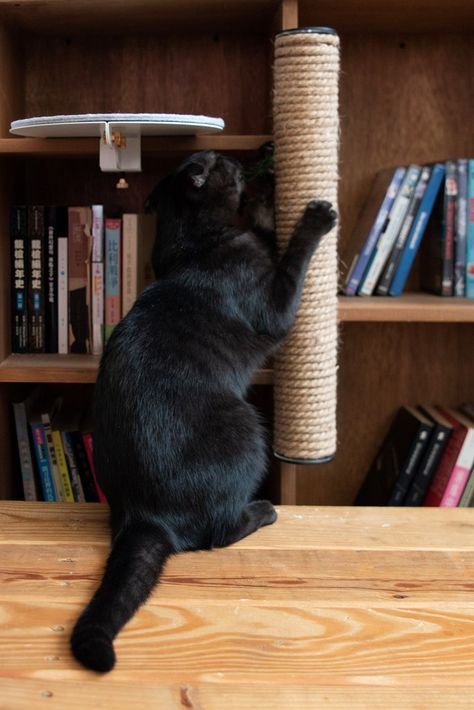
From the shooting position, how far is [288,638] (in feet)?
3.32

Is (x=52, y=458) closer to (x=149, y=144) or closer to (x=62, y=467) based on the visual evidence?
(x=62, y=467)

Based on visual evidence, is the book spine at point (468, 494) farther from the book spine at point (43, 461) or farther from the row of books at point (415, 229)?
the book spine at point (43, 461)

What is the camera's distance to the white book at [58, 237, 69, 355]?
165cm

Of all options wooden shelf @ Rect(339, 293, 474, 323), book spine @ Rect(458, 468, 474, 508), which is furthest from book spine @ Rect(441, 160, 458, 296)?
book spine @ Rect(458, 468, 474, 508)

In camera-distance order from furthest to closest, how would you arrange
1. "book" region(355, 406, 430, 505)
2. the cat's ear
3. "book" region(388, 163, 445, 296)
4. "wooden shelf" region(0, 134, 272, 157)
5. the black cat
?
→ "book" region(355, 406, 430, 505) < "book" region(388, 163, 445, 296) < "wooden shelf" region(0, 134, 272, 157) < the cat's ear < the black cat

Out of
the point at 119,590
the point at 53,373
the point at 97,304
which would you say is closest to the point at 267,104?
the point at 97,304

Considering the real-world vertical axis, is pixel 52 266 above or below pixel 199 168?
below

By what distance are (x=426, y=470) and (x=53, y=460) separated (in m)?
0.79

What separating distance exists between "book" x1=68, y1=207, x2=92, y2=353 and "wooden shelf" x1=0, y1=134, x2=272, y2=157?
171 mm

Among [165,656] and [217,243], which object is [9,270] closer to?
[217,243]

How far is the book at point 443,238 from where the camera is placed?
1621 millimetres

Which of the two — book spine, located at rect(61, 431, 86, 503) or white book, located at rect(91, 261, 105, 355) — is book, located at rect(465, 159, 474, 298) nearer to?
white book, located at rect(91, 261, 105, 355)

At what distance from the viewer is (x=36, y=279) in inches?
64.9

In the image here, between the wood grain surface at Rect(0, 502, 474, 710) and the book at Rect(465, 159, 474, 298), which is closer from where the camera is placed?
the wood grain surface at Rect(0, 502, 474, 710)
